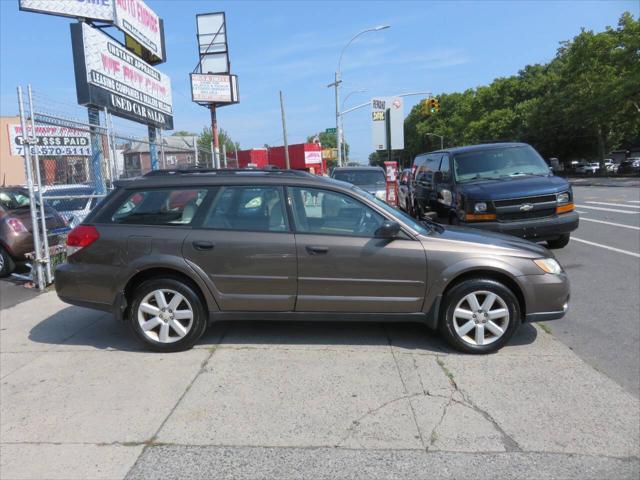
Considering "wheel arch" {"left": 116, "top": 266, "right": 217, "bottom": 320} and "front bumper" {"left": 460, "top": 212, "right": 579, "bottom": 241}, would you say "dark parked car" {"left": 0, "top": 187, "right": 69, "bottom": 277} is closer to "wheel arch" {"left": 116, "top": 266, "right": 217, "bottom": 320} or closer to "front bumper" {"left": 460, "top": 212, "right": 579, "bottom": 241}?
"wheel arch" {"left": 116, "top": 266, "right": 217, "bottom": 320}

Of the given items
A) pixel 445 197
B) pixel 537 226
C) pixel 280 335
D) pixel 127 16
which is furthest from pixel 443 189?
pixel 127 16

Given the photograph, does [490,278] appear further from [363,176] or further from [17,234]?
[363,176]

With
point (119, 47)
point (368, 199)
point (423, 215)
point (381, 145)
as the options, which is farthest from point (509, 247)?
point (381, 145)

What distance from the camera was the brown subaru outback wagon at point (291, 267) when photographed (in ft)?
14.7

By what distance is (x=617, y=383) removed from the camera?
4090 millimetres

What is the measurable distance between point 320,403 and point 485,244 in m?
2.08

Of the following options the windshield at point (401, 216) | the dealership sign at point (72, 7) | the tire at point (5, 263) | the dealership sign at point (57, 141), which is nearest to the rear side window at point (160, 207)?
the windshield at point (401, 216)

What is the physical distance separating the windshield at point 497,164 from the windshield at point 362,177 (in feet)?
14.6

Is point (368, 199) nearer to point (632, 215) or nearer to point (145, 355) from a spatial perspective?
point (145, 355)

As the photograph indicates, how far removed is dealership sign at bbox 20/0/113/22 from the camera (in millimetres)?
8977

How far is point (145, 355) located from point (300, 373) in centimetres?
150

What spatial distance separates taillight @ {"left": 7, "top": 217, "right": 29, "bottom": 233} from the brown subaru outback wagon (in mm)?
4123

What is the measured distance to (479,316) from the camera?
4.50 metres

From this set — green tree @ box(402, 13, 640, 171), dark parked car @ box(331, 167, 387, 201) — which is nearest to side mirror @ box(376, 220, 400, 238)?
dark parked car @ box(331, 167, 387, 201)
